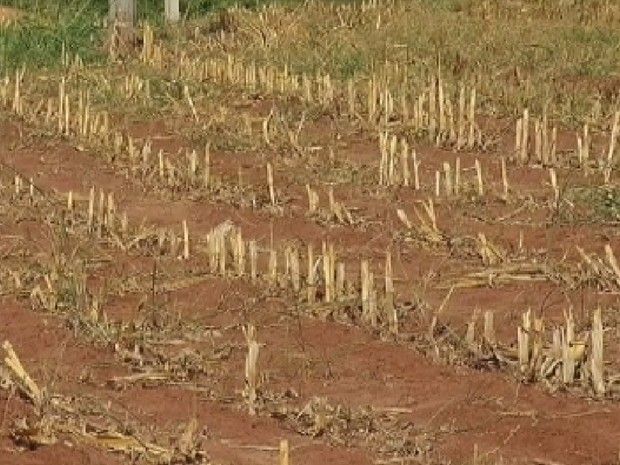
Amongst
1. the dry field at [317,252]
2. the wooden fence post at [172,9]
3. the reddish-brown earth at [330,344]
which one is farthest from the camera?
the wooden fence post at [172,9]

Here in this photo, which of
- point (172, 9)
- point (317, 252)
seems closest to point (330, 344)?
point (317, 252)

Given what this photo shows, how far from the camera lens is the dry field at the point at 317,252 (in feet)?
17.0

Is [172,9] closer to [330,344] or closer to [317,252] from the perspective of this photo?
[317,252]

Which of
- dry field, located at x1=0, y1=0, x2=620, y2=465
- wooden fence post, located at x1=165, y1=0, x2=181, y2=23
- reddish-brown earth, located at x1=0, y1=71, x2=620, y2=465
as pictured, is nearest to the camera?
reddish-brown earth, located at x1=0, y1=71, x2=620, y2=465

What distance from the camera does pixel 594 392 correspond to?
17.7 feet

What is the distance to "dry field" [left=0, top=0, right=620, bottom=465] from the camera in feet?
17.0

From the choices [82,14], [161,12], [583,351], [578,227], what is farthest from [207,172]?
[161,12]

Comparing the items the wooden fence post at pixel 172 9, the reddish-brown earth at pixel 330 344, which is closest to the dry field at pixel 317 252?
the reddish-brown earth at pixel 330 344

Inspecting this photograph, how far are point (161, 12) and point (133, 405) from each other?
12313 mm

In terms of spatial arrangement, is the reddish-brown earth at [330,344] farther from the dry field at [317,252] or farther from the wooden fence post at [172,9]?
the wooden fence post at [172,9]

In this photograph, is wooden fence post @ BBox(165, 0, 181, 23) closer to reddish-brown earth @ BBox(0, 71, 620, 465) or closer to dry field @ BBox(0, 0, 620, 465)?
dry field @ BBox(0, 0, 620, 465)

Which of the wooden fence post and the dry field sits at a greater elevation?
the dry field

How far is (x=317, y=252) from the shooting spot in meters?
7.58

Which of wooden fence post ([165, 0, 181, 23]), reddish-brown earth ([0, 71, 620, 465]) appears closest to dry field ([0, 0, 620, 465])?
reddish-brown earth ([0, 71, 620, 465])
